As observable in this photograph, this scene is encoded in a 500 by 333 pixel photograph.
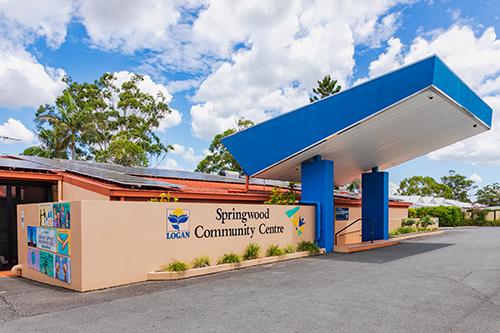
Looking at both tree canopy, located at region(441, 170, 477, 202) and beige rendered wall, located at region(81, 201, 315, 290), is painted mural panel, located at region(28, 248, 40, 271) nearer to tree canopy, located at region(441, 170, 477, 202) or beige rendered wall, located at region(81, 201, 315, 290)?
beige rendered wall, located at region(81, 201, 315, 290)

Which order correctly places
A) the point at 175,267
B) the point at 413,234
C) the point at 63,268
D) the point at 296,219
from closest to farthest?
1. the point at 63,268
2. the point at 175,267
3. the point at 296,219
4. the point at 413,234

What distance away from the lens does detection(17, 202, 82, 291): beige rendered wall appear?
8398 millimetres

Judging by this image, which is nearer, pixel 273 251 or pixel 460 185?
pixel 273 251

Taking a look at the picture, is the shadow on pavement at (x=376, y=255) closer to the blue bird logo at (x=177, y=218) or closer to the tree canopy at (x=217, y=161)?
the blue bird logo at (x=177, y=218)

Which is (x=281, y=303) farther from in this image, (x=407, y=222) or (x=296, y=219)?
(x=407, y=222)

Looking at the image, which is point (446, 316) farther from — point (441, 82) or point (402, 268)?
point (441, 82)

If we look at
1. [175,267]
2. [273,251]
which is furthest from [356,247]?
[175,267]

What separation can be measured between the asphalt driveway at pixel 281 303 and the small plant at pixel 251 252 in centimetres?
107

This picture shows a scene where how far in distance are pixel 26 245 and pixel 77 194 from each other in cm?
223

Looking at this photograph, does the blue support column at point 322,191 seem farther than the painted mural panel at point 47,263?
Yes

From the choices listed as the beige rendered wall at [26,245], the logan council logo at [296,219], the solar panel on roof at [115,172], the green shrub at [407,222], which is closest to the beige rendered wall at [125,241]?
the beige rendered wall at [26,245]

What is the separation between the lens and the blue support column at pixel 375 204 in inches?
777

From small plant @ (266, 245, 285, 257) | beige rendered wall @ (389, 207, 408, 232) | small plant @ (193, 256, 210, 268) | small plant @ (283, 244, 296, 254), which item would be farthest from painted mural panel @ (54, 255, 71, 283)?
beige rendered wall @ (389, 207, 408, 232)

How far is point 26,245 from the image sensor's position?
11.4 meters
